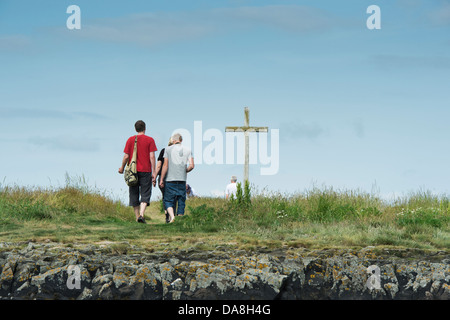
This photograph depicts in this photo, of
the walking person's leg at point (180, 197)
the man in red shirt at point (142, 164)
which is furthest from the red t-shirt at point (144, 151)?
the walking person's leg at point (180, 197)

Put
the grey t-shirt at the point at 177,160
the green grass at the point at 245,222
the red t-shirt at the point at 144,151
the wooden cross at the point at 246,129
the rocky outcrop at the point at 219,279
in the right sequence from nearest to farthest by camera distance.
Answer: the rocky outcrop at the point at 219,279 < the green grass at the point at 245,222 < the red t-shirt at the point at 144,151 < the grey t-shirt at the point at 177,160 < the wooden cross at the point at 246,129

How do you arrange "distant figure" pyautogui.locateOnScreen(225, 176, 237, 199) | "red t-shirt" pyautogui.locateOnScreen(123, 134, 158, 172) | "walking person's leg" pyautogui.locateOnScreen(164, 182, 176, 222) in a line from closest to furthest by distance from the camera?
"red t-shirt" pyautogui.locateOnScreen(123, 134, 158, 172), "walking person's leg" pyautogui.locateOnScreen(164, 182, 176, 222), "distant figure" pyautogui.locateOnScreen(225, 176, 237, 199)

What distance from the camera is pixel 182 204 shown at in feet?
41.0

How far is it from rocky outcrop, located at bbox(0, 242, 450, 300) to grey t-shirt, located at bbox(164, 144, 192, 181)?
19.6ft

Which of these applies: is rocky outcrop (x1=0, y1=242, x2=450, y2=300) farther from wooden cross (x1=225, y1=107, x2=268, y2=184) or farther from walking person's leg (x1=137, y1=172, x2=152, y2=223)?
wooden cross (x1=225, y1=107, x2=268, y2=184)

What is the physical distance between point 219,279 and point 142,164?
7.03 metres

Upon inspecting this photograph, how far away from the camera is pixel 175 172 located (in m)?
12.2

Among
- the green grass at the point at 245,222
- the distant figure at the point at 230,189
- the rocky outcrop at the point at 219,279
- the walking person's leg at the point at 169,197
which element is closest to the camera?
the rocky outcrop at the point at 219,279

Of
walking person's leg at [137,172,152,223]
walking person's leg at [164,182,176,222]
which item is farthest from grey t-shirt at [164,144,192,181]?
walking person's leg at [137,172,152,223]

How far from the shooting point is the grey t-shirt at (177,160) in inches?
480

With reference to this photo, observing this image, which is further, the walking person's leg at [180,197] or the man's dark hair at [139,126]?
the walking person's leg at [180,197]

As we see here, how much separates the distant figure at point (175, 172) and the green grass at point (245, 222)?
1.48ft

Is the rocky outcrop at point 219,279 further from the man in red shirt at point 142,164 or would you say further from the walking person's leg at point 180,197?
the walking person's leg at point 180,197

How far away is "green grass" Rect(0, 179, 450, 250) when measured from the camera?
28.3 ft
